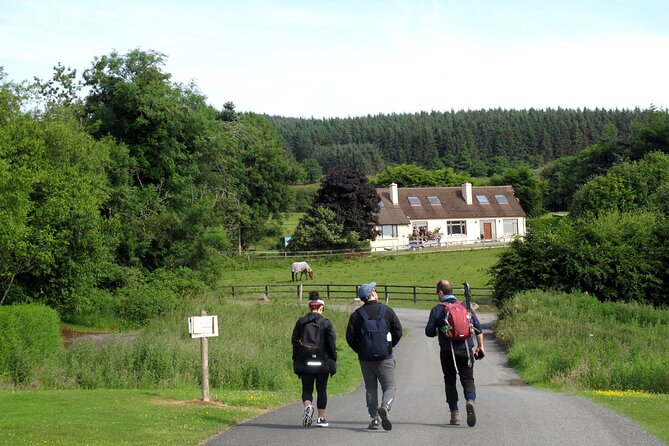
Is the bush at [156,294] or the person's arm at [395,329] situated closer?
the person's arm at [395,329]

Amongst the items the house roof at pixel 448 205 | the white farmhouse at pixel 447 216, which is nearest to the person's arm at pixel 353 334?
the white farmhouse at pixel 447 216

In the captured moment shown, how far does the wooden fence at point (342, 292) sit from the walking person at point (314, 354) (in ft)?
123

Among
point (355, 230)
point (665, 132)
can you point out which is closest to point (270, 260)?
point (355, 230)

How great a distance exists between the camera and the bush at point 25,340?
70.7 feet

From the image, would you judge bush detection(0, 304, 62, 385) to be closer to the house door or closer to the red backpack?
the red backpack

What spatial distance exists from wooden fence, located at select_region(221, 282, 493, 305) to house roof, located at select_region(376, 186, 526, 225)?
3528 cm

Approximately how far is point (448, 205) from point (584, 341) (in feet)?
230

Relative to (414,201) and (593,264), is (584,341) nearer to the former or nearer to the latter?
(593,264)

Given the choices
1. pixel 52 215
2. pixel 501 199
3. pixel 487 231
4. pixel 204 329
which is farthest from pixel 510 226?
pixel 204 329

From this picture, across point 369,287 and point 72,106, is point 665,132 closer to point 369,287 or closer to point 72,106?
point 72,106

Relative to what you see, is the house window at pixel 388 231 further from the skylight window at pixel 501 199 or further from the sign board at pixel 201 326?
the sign board at pixel 201 326

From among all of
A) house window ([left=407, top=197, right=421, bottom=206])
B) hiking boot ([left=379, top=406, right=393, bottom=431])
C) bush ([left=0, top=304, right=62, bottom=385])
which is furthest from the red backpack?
house window ([left=407, top=197, right=421, bottom=206])

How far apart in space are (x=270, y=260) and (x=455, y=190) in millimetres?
31334

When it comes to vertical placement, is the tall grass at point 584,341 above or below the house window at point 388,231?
below
